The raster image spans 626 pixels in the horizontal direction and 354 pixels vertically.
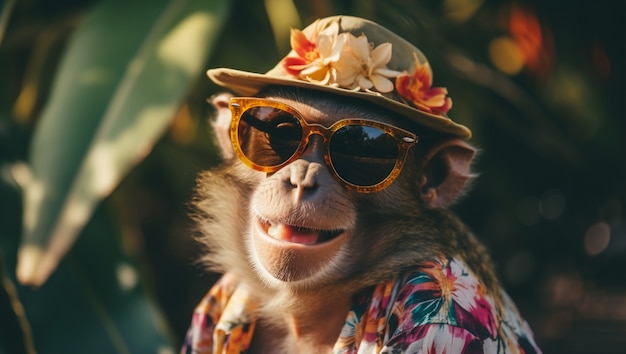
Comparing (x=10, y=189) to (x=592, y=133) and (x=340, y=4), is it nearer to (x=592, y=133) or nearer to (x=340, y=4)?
(x=340, y=4)

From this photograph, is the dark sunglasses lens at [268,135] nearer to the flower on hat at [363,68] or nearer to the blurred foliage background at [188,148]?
the flower on hat at [363,68]

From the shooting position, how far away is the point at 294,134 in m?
1.29

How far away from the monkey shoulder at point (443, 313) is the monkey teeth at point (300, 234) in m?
0.12

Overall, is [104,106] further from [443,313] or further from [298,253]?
[443,313]

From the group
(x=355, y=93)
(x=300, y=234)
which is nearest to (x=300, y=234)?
(x=300, y=234)

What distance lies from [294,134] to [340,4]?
5.13 ft

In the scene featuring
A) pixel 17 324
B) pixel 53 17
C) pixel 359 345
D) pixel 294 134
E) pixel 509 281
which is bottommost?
pixel 509 281

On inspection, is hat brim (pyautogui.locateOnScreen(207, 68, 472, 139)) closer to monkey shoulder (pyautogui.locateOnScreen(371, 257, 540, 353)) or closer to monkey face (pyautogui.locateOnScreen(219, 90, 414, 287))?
monkey face (pyautogui.locateOnScreen(219, 90, 414, 287))

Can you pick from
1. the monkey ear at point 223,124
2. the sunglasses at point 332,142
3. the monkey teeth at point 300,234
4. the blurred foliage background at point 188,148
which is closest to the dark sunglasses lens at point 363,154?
the sunglasses at point 332,142

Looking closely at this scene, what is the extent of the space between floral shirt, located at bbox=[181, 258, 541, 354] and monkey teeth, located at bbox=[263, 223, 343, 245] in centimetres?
11

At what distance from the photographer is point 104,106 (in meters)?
2.00

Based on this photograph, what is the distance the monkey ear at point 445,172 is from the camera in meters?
1.38

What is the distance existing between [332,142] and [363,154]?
0.05 meters

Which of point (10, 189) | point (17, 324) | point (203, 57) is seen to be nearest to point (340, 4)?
point (203, 57)
